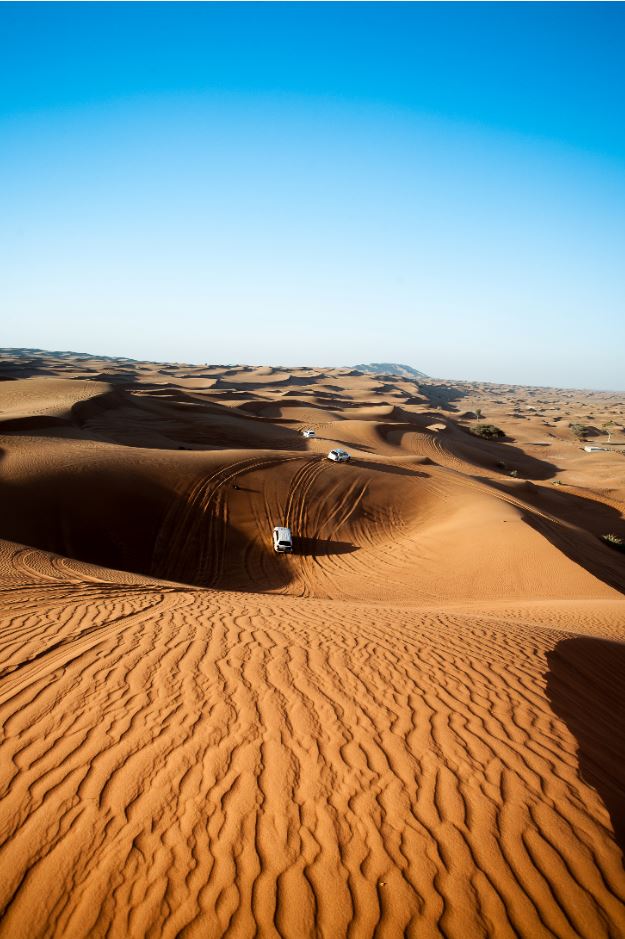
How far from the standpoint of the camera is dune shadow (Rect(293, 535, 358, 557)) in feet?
59.0

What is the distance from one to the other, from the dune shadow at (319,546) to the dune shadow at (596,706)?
10.2m

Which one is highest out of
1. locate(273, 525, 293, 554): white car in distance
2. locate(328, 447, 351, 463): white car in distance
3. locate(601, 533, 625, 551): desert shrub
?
locate(328, 447, 351, 463): white car in distance

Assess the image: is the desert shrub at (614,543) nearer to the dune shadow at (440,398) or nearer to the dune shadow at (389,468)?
the dune shadow at (389,468)

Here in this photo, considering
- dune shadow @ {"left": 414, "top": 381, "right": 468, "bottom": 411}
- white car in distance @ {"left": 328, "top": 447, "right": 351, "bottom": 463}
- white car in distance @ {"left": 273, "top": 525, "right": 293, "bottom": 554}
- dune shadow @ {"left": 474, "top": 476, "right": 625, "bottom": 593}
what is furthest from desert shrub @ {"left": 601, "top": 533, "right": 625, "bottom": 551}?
dune shadow @ {"left": 414, "top": 381, "right": 468, "bottom": 411}

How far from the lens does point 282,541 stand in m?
17.5

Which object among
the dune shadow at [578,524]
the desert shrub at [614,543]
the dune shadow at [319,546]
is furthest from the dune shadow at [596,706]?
the desert shrub at [614,543]

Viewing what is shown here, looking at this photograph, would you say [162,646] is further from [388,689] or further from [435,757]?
[435,757]

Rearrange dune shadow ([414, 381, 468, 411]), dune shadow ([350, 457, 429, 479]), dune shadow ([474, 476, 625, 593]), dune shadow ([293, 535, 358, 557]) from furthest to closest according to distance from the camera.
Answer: dune shadow ([414, 381, 468, 411]), dune shadow ([350, 457, 429, 479]), dune shadow ([293, 535, 358, 557]), dune shadow ([474, 476, 625, 593])

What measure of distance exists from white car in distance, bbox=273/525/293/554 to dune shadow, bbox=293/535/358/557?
0.43m

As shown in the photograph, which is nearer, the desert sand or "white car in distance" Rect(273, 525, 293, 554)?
the desert sand

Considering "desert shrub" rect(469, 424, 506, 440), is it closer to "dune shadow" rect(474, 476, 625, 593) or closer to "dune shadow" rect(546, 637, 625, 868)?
"dune shadow" rect(474, 476, 625, 593)

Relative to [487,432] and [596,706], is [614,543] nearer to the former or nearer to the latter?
[596,706]

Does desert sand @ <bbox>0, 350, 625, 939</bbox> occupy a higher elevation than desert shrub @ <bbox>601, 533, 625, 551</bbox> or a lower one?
higher

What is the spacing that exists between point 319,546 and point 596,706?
12416 mm
